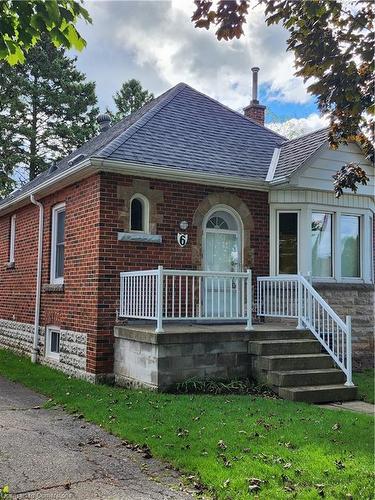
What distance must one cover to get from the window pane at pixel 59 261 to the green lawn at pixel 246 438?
12.3 ft

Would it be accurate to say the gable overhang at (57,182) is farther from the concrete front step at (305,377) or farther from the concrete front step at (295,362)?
the concrete front step at (305,377)

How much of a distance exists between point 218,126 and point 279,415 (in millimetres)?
8233

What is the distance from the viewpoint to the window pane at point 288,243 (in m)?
11.4

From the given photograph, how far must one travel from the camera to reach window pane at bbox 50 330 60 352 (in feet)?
38.9

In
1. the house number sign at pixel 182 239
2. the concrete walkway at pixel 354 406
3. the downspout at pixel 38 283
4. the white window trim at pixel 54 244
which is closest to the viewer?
the concrete walkway at pixel 354 406

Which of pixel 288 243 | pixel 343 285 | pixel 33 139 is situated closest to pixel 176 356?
pixel 288 243

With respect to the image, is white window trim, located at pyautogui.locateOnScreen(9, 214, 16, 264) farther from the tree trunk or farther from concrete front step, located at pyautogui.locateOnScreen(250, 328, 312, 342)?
Answer: the tree trunk

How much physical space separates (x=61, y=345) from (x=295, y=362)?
16.4ft

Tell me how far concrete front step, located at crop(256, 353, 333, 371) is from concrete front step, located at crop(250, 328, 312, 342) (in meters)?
0.45

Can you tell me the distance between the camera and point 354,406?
791 cm

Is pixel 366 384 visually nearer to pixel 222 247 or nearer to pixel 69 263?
pixel 222 247

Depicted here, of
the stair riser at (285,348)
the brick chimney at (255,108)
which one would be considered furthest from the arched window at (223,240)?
the brick chimney at (255,108)

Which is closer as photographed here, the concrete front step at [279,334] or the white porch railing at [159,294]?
the white porch railing at [159,294]

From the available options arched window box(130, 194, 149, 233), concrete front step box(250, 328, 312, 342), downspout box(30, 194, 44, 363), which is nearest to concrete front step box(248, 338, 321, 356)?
concrete front step box(250, 328, 312, 342)
